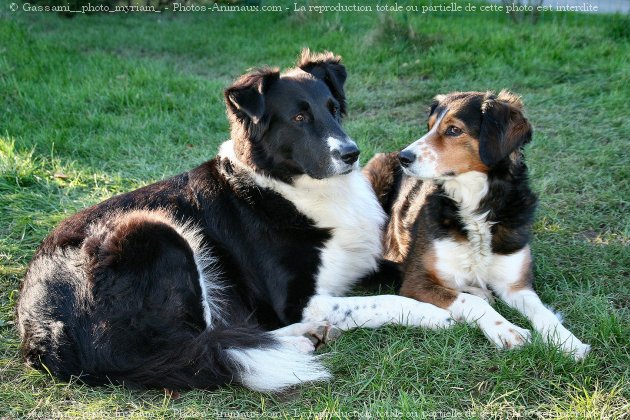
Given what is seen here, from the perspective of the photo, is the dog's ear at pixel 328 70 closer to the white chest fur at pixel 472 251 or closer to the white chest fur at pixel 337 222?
the white chest fur at pixel 337 222

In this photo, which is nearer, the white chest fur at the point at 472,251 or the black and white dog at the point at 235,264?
the black and white dog at the point at 235,264

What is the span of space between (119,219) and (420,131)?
10.8ft

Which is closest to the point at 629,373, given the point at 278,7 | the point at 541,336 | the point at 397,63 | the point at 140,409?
the point at 541,336

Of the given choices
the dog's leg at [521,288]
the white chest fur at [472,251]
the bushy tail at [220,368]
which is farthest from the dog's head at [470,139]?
the bushy tail at [220,368]

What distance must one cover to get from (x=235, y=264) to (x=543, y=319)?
155cm

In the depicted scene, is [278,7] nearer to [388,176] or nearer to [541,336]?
[388,176]

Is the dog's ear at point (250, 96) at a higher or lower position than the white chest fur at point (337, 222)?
higher

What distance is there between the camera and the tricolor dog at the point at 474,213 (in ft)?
10.6

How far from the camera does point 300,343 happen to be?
313 centimetres

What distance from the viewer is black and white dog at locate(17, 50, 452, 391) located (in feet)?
9.50

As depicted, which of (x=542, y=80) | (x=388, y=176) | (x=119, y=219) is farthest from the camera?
(x=542, y=80)

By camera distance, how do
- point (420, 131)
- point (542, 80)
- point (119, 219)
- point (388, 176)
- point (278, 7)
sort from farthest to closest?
point (278, 7)
point (542, 80)
point (420, 131)
point (388, 176)
point (119, 219)

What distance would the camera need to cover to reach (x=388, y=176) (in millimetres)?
4551

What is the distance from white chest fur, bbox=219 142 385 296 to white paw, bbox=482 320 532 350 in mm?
830
